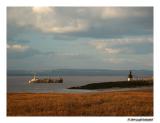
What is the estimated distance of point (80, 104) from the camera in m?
5.20

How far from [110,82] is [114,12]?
0.69 m

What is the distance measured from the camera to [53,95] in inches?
206

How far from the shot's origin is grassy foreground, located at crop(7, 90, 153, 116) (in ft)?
16.9

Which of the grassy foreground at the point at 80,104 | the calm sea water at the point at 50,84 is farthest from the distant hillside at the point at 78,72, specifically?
the grassy foreground at the point at 80,104

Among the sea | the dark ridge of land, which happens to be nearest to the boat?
the sea

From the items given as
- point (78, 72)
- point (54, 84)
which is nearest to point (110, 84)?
point (78, 72)

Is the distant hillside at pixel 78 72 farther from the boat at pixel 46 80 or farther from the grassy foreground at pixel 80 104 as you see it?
the grassy foreground at pixel 80 104

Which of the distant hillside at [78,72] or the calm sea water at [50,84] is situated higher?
the distant hillside at [78,72]

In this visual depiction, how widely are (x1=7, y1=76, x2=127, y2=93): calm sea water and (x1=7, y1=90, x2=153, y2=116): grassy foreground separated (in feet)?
0.16

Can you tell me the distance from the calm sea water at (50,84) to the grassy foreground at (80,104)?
0.16 ft

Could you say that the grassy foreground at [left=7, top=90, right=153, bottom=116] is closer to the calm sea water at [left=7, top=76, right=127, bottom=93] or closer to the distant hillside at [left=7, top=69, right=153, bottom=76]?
the calm sea water at [left=7, top=76, right=127, bottom=93]

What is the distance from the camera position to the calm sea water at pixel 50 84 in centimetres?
517
